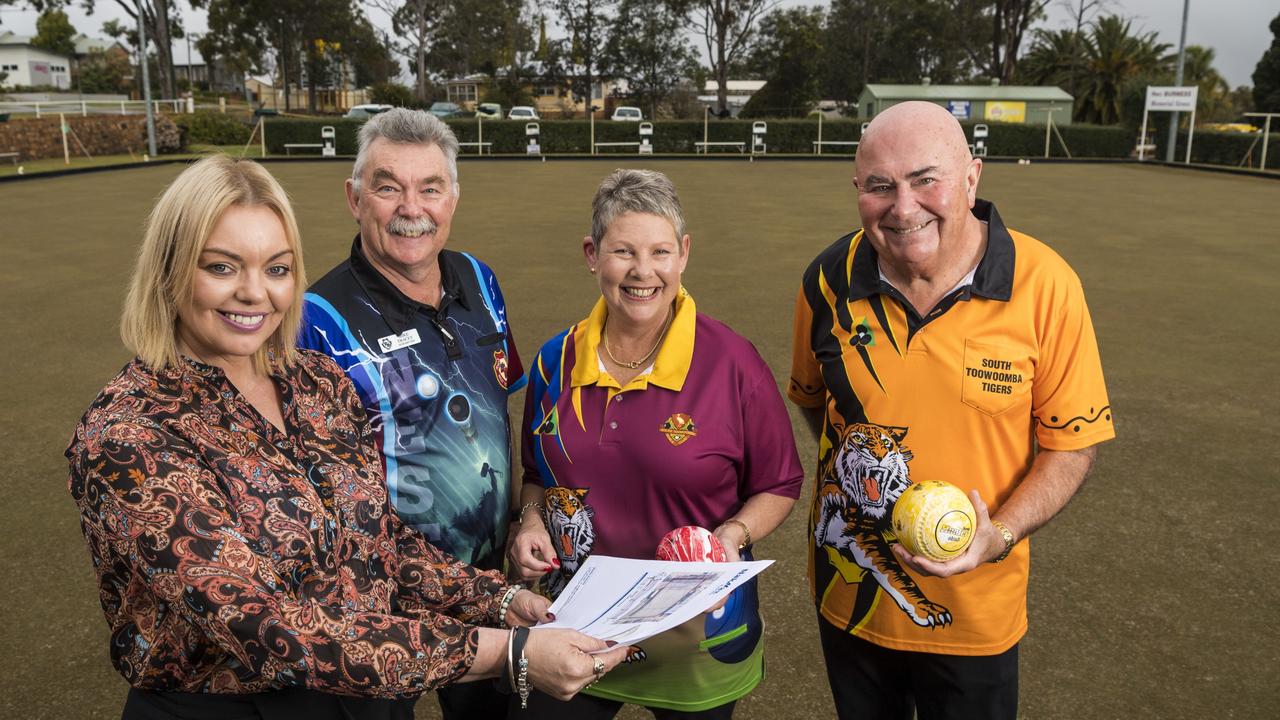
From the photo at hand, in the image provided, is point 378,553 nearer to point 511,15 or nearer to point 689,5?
point 689,5

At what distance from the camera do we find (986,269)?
8.90ft

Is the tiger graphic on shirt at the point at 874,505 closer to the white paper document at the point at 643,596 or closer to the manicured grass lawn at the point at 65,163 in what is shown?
the white paper document at the point at 643,596

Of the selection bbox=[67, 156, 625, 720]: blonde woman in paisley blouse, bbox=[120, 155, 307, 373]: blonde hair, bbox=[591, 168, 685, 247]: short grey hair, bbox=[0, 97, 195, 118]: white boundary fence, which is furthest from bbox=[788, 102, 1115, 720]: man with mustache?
bbox=[0, 97, 195, 118]: white boundary fence

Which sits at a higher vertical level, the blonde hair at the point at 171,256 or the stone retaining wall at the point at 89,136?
the stone retaining wall at the point at 89,136

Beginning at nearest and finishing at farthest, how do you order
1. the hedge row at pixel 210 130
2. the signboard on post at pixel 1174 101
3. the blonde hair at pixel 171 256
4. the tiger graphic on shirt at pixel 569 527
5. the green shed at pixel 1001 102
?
the blonde hair at pixel 171 256
the tiger graphic on shirt at pixel 569 527
the signboard on post at pixel 1174 101
the hedge row at pixel 210 130
the green shed at pixel 1001 102

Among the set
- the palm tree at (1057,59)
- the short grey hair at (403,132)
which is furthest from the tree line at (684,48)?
the short grey hair at (403,132)

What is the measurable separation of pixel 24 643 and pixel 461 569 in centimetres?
293

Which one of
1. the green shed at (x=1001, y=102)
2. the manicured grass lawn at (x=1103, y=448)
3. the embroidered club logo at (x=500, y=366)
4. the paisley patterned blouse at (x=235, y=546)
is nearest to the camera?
the paisley patterned blouse at (x=235, y=546)

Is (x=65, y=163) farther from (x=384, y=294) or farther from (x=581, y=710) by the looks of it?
(x=581, y=710)

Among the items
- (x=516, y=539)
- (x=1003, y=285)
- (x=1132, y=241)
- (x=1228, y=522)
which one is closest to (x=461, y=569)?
(x=516, y=539)

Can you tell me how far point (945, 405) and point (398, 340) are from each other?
1.77 metres

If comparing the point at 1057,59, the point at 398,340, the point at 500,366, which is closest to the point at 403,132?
the point at 398,340

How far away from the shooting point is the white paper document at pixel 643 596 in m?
2.24

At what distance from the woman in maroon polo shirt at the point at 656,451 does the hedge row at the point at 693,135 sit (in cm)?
3573
